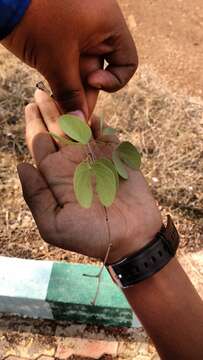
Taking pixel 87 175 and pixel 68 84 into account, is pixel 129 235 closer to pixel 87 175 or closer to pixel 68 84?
pixel 87 175

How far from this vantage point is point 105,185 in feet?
4.49

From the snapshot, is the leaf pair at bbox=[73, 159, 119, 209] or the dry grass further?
the dry grass

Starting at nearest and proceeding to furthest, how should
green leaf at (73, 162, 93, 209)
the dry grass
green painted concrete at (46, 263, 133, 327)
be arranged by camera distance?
green leaf at (73, 162, 93, 209) < green painted concrete at (46, 263, 133, 327) < the dry grass

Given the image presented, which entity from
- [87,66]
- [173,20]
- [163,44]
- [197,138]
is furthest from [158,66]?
[87,66]

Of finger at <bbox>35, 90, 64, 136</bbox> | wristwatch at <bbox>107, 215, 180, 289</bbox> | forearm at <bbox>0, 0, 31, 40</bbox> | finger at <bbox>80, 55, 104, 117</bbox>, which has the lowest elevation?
wristwatch at <bbox>107, 215, 180, 289</bbox>

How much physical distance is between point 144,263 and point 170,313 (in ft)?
0.50

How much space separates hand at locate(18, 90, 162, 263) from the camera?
1520 mm

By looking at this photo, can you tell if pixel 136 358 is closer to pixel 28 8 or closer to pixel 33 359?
pixel 33 359

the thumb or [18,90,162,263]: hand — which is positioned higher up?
the thumb

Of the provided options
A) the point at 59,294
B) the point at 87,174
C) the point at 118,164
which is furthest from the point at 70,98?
the point at 59,294

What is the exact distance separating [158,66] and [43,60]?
2.02 meters

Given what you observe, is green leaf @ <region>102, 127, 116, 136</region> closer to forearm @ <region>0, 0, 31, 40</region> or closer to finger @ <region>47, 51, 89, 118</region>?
finger @ <region>47, 51, 89, 118</region>

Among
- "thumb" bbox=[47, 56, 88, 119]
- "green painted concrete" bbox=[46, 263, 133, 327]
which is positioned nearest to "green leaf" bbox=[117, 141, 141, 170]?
"thumb" bbox=[47, 56, 88, 119]

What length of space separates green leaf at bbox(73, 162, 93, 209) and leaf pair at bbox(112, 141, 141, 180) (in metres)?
0.18
